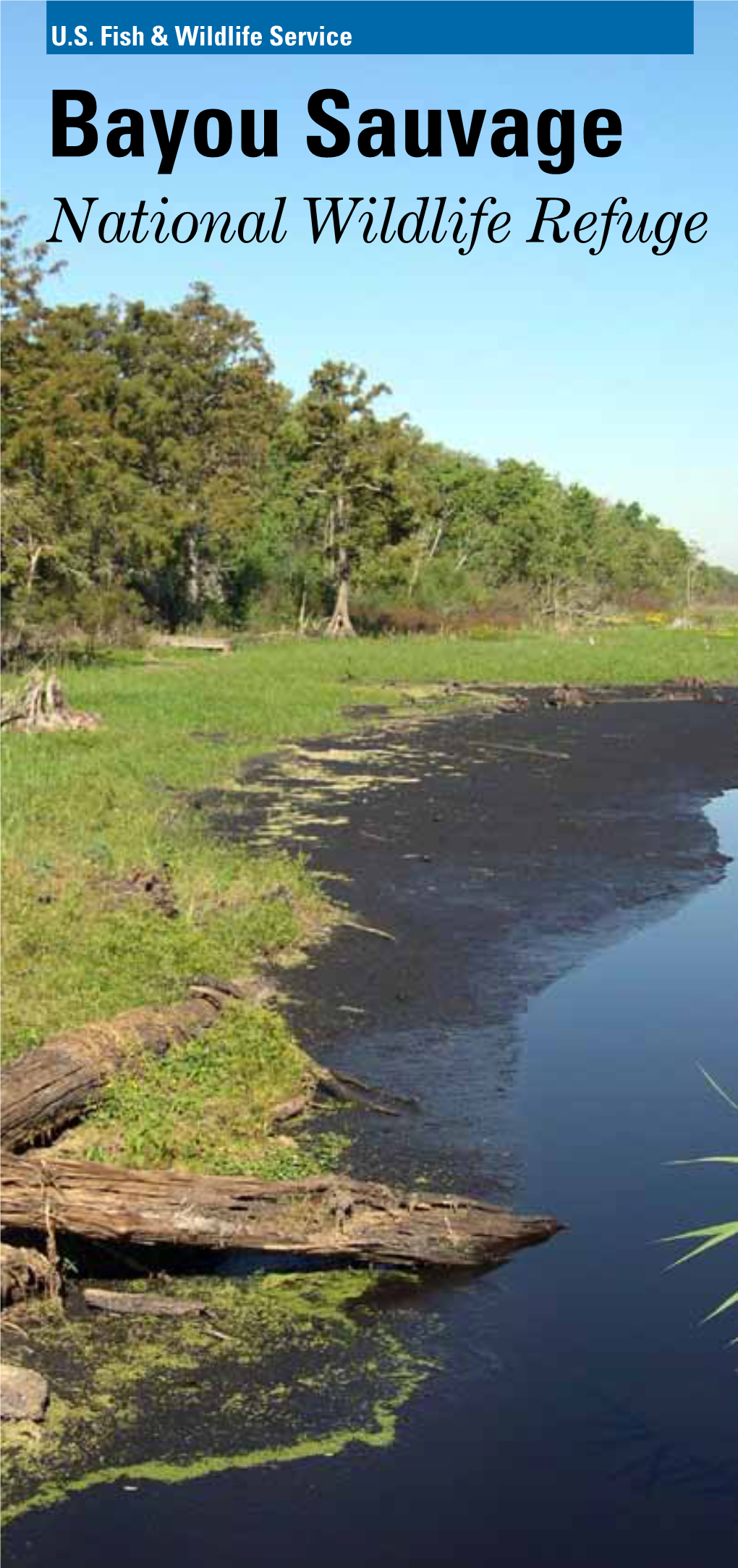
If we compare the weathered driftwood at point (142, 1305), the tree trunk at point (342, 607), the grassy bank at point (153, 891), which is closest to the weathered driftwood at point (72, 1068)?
the grassy bank at point (153, 891)

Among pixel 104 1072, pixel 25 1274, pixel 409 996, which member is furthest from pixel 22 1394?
pixel 409 996

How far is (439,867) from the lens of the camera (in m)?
17.3

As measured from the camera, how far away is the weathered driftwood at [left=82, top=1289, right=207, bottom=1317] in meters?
6.96

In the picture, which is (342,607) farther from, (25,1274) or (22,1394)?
(22,1394)

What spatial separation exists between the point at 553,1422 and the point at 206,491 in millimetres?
50461

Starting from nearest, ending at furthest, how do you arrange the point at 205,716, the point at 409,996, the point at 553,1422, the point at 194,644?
the point at 553,1422 → the point at 409,996 → the point at 205,716 → the point at 194,644

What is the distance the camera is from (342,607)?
60.2 meters

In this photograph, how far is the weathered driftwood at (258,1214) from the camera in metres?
7.19

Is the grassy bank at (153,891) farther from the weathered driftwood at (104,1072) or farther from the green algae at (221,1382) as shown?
the green algae at (221,1382)

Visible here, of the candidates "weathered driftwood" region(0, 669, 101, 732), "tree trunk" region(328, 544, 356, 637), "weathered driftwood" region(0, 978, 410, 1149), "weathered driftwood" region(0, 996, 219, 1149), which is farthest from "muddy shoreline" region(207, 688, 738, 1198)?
"tree trunk" region(328, 544, 356, 637)

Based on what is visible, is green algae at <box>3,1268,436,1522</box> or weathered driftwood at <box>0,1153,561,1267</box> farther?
weathered driftwood at <box>0,1153,561,1267</box>

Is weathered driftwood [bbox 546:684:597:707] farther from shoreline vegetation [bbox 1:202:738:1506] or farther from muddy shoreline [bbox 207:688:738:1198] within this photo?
muddy shoreline [bbox 207:688:738:1198]

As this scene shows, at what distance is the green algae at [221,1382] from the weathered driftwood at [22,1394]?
0.06 metres

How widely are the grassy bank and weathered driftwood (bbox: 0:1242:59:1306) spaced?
4.51 ft
